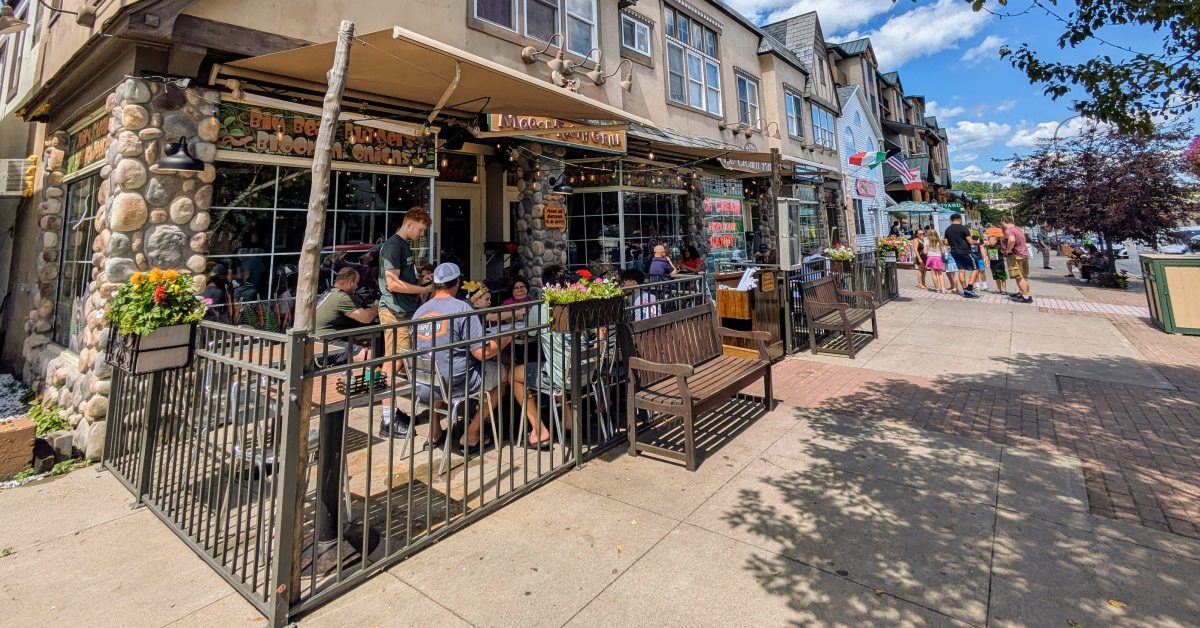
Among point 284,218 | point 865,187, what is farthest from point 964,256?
point 284,218

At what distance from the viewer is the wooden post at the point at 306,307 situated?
2.21 metres

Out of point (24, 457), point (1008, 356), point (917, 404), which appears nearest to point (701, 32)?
point (1008, 356)

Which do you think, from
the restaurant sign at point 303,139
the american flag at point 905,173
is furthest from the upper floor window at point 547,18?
the american flag at point 905,173

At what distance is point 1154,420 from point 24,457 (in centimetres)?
970

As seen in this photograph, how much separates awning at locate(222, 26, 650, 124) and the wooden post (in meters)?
1.56

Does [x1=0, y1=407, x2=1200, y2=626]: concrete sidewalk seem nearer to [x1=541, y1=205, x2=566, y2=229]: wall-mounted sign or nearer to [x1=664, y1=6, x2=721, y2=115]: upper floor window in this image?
[x1=541, y1=205, x2=566, y2=229]: wall-mounted sign

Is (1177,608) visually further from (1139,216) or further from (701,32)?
(1139,216)

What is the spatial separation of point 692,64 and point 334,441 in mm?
13105

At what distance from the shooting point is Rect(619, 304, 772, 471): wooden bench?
3.70m

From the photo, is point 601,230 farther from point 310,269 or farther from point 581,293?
point 310,269

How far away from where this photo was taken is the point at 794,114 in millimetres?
17500

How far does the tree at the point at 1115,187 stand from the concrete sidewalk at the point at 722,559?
47.7 feet

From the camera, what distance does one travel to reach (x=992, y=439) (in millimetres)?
4113

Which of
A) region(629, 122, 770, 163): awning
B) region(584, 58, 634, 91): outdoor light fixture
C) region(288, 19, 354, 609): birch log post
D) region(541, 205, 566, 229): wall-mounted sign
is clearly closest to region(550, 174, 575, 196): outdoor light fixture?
region(541, 205, 566, 229): wall-mounted sign
